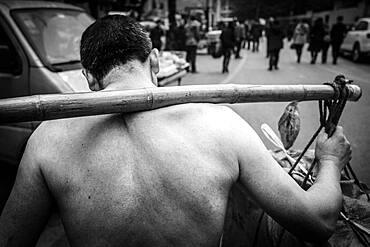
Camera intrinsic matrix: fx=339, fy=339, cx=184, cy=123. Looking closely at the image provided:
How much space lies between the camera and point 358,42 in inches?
529

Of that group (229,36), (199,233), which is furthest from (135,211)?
(229,36)

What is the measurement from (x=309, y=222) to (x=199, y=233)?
16.2 inches

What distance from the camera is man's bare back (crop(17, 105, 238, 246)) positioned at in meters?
1.20

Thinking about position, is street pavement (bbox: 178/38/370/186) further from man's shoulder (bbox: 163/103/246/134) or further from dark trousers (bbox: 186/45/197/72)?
man's shoulder (bbox: 163/103/246/134)

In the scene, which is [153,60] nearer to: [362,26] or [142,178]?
[142,178]

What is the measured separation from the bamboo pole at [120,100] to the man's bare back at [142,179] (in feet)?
0.27

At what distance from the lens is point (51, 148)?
4.09 ft

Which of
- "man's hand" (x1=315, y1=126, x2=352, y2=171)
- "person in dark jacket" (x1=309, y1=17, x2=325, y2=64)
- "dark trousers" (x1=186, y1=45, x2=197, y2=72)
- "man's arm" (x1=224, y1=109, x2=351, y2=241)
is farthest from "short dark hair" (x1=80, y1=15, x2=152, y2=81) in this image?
"person in dark jacket" (x1=309, y1=17, x2=325, y2=64)

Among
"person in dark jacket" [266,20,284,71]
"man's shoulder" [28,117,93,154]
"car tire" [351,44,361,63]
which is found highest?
"man's shoulder" [28,117,93,154]

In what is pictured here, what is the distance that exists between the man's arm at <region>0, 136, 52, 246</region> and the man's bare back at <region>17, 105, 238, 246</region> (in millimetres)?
38

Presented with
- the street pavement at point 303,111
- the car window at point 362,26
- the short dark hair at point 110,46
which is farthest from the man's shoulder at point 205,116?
the car window at point 362,26

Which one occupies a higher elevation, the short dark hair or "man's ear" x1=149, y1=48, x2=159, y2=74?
the short dark hair

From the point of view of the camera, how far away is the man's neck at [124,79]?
1.31 meters

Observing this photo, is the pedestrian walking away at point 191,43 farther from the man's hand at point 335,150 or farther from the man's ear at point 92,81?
the man's ear at point 92,81
